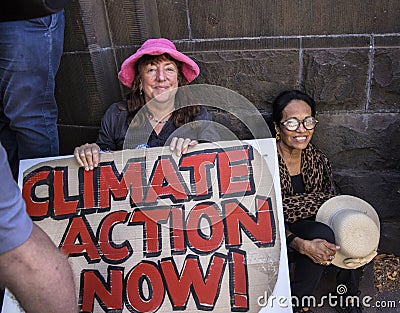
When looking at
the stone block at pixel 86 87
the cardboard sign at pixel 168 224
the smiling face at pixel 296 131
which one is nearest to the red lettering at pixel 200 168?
the cardboard sign at pixel 168 224

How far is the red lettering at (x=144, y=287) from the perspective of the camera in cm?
212

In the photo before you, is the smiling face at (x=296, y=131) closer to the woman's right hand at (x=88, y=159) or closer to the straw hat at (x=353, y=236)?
the straw hat at (x=353, y=236)

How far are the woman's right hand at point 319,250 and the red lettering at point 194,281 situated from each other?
45 cm

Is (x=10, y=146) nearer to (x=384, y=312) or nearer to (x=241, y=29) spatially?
(x=241, y=29)

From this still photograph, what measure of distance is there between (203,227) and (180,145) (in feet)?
1.25

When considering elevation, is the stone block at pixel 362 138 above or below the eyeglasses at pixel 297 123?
below

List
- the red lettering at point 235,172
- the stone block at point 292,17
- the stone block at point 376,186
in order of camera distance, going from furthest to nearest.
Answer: the stone block at point 376,186 → the stone block at point 292,17 → the red lettering at point 235,172

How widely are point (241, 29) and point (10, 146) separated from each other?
1.37 meters

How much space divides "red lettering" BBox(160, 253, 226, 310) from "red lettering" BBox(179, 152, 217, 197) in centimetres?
29

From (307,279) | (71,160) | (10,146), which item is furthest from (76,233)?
(307,279)

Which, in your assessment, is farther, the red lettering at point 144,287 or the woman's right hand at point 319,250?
the woman's right hand at point 319,250

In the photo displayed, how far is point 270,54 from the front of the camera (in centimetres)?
276

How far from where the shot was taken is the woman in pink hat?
2523 mm

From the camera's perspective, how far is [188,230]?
221 centimetres
